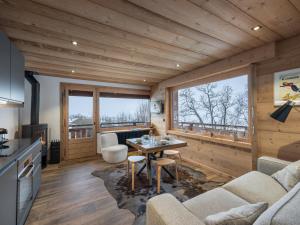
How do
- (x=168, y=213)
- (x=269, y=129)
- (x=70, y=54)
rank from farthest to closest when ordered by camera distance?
(x=70, y=54) < (x=269, y=129) < (x=168, y=213)

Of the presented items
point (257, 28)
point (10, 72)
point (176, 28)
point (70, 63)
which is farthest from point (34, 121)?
point (257, 28)

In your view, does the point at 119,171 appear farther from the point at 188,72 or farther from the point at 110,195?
the point at 188,72

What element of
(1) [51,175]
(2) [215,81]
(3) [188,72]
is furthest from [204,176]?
(1) [51,175]

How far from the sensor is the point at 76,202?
2289 mm

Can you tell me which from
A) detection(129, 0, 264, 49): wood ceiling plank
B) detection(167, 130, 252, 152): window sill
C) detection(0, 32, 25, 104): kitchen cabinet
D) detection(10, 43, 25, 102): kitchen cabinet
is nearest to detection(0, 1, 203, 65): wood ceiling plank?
detection(0, 32, 25, 104): kitchen cabinet

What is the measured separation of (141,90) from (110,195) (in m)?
3.86

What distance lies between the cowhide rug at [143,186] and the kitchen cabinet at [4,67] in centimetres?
205

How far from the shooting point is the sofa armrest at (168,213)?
104 centimetres

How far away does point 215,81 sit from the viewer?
3.59 metres

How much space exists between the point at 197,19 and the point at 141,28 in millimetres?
691

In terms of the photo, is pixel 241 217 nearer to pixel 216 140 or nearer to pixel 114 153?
pixel 216 140

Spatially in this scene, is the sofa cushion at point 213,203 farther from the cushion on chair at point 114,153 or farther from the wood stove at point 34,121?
the wood stove at point 34,121

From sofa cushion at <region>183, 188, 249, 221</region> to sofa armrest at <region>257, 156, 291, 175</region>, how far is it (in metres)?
0.92

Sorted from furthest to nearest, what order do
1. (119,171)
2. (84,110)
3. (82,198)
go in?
1. (84,110)
2. (119,171)
3. (82,198)
